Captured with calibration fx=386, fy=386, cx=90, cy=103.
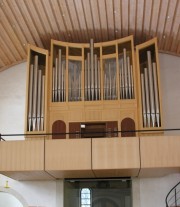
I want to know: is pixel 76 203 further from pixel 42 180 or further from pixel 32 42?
pixel 32 42

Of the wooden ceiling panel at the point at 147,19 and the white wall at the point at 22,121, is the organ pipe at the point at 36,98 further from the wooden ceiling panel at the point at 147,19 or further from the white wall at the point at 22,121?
the wooden ceiling panel at the point at 147,19

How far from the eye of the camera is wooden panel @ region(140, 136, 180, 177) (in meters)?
9.82

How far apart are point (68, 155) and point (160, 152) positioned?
2385 mm

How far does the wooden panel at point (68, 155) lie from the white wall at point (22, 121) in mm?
2054

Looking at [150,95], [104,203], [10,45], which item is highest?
[10,45]

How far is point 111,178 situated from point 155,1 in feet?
18.1

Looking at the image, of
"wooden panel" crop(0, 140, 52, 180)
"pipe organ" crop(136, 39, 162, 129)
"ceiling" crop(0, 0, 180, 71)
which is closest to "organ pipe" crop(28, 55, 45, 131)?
"ceiling" crop(0, 0, 180, 71)

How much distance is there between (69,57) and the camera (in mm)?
12328

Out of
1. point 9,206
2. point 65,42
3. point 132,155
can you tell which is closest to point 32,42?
point 65,42

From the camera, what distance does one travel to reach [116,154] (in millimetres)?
10023

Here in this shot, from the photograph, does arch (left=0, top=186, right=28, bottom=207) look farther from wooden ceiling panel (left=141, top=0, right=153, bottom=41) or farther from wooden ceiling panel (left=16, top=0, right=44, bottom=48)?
wooden ceiling panel (left=141, top=0, right=153, bottom=41)

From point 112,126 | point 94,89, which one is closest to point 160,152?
point 112,126

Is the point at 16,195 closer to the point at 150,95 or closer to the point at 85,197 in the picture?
the point at 85,197

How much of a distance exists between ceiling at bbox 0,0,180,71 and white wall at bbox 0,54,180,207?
59 centimetres
